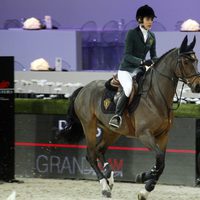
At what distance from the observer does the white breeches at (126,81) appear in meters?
7.82

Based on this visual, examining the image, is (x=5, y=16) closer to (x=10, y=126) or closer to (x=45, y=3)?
(x=45, y=3)

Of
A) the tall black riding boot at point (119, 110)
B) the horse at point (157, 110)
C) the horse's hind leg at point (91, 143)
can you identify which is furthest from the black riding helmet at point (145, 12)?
the horse's hind leg at point (91, 143)

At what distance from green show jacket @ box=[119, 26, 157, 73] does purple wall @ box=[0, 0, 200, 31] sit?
18.0 ft

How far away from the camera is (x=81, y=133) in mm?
9062

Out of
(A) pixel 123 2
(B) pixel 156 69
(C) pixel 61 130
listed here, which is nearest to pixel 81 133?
(C) pixel 61 130

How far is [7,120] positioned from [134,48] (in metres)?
2.18

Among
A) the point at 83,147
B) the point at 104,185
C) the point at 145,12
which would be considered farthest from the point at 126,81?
the point at 83,147

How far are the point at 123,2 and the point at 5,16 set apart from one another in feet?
8.42

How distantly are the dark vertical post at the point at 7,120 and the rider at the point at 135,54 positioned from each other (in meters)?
1.71

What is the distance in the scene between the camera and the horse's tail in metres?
8.88

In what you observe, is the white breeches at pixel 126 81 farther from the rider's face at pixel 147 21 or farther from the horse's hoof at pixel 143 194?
the horse's hoof at pixel 143 194

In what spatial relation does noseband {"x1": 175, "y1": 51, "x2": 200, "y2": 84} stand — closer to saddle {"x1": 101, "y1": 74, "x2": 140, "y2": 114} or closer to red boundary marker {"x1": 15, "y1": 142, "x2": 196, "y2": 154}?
saddle {"x1": 101, "y1": 74, "x2": 140, "y2": 114}

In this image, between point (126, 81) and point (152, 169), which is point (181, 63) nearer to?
point (126, 81)

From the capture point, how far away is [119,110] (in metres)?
7.90
